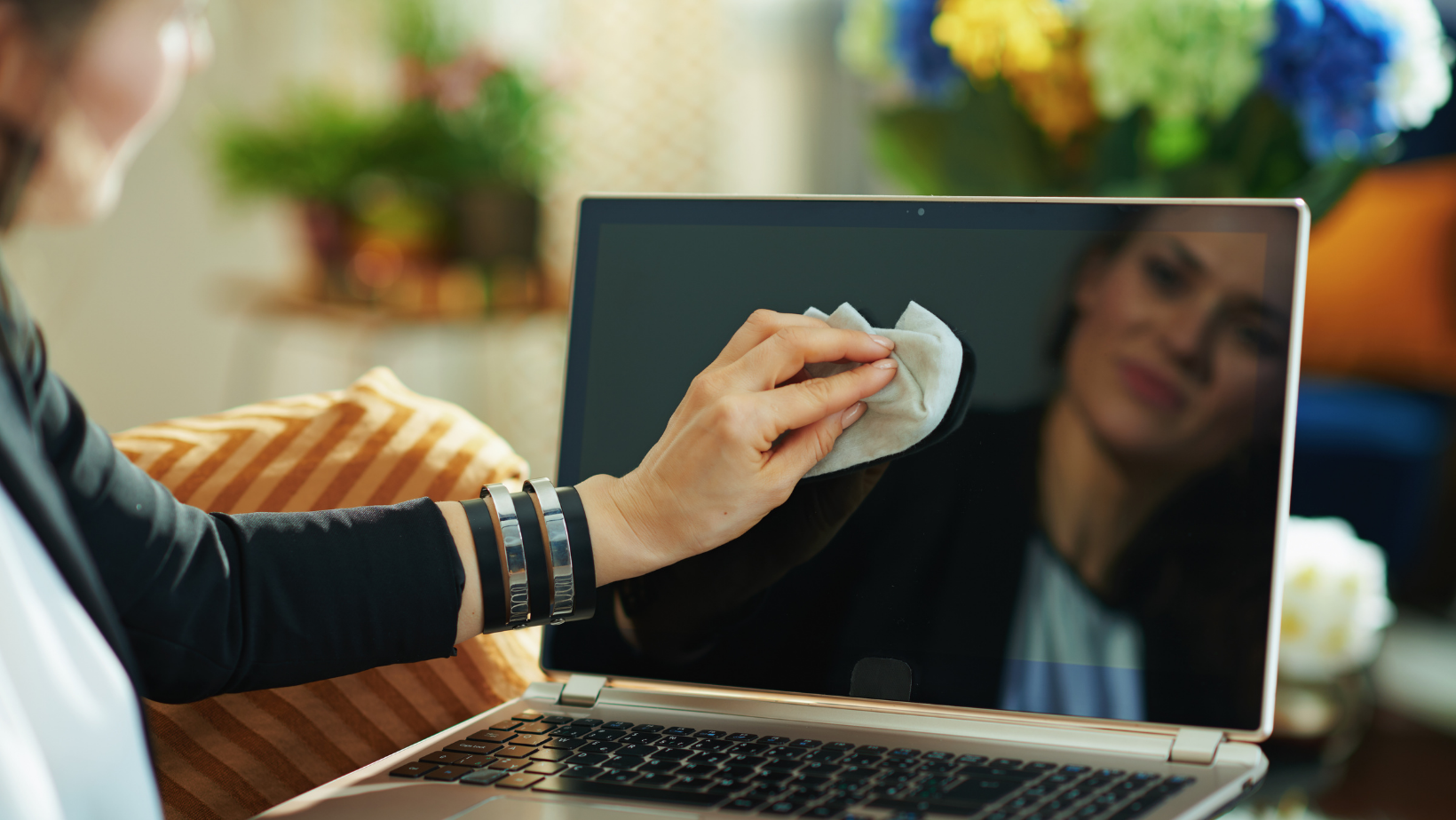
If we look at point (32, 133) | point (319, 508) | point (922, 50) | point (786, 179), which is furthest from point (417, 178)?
point (32, 133)

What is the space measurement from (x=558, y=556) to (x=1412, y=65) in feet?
2.64

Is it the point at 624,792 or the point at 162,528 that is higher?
the point at 162,528

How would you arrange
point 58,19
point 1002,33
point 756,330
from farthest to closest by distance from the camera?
point 1002,33, point 756,330, point 58,19

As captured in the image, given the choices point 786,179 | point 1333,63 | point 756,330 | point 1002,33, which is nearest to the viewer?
point 756,330

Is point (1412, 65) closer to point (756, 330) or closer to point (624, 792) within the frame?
point (756, 330)

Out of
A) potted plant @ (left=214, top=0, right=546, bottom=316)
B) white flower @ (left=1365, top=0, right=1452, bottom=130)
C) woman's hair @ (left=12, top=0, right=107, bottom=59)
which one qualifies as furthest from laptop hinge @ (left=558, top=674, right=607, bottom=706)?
potted plant @ (left=214, top=0, right=546, bottom=316)

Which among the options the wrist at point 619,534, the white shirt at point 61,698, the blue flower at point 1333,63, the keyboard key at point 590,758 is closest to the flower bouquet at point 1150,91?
the blue flower at point 1333,63

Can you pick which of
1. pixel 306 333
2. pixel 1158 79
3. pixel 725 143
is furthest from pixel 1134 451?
pixel 306 333

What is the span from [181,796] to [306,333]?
257 cm

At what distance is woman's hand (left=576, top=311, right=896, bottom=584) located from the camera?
647mm

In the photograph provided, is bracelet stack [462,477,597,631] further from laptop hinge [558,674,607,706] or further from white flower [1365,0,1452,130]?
white flower [1365,0,1452,130]

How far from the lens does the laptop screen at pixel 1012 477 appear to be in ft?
2.09

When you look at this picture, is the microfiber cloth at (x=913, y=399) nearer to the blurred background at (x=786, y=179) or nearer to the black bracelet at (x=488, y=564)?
the black bracelet at (x=488, y=564)

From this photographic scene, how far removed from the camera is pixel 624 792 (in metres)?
0.58
